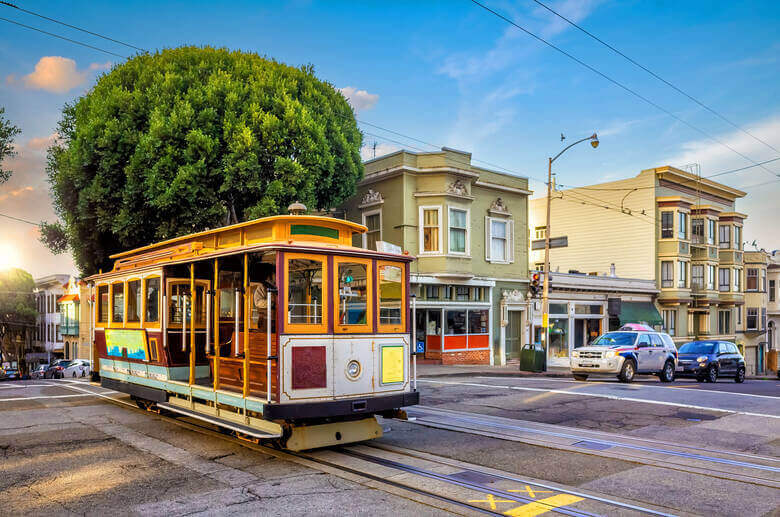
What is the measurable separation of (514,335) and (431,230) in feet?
23.3

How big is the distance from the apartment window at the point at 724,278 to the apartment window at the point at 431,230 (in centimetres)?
2824

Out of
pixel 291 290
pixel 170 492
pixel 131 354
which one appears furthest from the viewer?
pixel 131 354

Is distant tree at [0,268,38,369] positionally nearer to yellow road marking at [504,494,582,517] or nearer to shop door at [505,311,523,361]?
shop door at [505,311,523,361]

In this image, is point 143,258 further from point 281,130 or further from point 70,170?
point 70,170

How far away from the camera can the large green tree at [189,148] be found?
18.3 metres

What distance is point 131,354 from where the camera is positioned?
12250 millimetres

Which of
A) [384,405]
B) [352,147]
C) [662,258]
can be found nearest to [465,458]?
[384,405]

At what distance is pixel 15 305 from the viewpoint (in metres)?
58.1

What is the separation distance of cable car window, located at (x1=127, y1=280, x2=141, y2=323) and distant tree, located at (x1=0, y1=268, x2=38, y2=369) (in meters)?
53.6

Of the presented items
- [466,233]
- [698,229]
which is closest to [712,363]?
[466,233]

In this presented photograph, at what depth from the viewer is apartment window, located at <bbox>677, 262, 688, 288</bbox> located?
37906 mm

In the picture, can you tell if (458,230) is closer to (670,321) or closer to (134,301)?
(134,301)

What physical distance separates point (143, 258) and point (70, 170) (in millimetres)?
9001

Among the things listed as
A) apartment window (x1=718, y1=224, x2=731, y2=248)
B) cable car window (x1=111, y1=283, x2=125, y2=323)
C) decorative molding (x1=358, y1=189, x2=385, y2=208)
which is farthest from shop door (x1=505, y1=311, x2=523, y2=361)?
apartment window (x1=718, y1=224, x2=731, y2=248)
